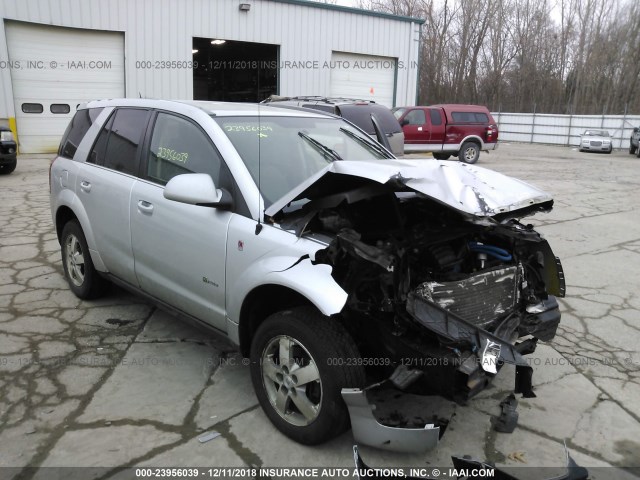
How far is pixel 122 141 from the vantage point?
4207 mm

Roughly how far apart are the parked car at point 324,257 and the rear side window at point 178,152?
0.01 m

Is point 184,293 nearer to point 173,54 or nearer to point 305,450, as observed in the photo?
point 305,450

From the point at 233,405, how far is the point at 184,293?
0.79 m

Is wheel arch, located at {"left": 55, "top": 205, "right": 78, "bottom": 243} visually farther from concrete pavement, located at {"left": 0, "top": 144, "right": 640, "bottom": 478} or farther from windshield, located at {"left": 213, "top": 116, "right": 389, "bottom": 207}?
windshield, located at {"left": 213, "top": 116, "right": 389, "bottom": 207}

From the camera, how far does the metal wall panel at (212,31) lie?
15.4m

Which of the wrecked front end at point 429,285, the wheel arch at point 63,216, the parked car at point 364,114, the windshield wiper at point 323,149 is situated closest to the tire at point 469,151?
the parked car at point 364,114

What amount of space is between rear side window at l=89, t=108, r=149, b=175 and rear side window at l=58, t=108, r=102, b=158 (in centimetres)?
32

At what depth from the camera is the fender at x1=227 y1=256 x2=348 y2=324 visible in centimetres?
256

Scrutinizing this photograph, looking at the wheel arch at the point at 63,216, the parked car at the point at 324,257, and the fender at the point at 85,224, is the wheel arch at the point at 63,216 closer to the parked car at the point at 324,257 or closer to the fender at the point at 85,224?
the fender at the point at 85,224

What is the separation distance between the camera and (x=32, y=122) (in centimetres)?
1571

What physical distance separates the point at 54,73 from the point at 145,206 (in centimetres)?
1449

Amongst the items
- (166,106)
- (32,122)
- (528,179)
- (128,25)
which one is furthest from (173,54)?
A: (166,106)

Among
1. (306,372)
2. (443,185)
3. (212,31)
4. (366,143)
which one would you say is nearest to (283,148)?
(366,143)

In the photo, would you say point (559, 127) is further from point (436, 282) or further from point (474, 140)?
point (436, 282)
